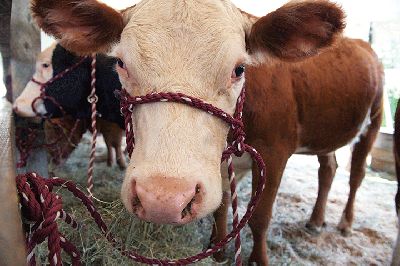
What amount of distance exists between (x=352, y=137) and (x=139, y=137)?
2.36 meters

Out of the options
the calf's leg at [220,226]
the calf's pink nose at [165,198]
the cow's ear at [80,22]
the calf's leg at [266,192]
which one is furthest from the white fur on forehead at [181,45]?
the calf's leg at [220,226]

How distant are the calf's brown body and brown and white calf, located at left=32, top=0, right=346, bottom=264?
2.08 ft

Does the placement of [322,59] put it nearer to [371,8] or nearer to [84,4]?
[84,4]

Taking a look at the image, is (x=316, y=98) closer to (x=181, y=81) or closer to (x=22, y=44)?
(x=181, y=81)

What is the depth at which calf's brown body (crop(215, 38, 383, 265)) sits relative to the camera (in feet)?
7.20

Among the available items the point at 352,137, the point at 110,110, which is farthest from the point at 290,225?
the point at 110,110

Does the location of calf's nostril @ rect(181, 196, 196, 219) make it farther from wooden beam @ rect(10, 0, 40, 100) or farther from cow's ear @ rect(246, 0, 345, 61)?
Answer: wooden beam @ rect(10, 0, 40, 100)

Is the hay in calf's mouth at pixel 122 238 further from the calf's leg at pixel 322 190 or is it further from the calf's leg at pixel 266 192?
the calf's leg at pixel 322 190

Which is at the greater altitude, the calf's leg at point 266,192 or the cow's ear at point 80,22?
the cow's ear at point 80,22

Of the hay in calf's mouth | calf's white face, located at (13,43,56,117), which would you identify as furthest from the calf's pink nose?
calf's white face, located at (13,43,56,117)

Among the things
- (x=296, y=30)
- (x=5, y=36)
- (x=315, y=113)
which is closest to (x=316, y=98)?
(x=315, y=113)

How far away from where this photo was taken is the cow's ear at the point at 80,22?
142 cm

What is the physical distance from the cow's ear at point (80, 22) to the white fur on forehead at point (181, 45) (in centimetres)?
15

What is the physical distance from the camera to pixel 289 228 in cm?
335
